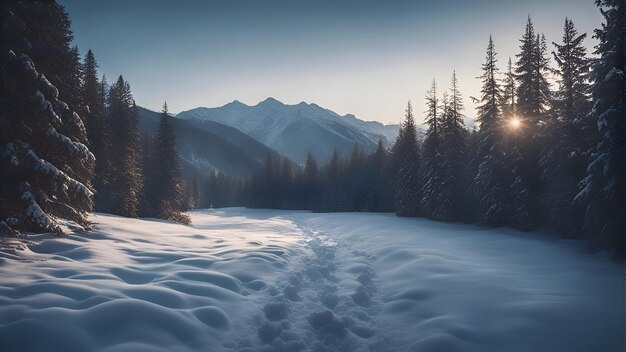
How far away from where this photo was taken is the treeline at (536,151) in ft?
46.3

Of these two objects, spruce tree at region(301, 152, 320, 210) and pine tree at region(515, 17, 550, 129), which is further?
spruce tree at region(301, 152, 320, 210)

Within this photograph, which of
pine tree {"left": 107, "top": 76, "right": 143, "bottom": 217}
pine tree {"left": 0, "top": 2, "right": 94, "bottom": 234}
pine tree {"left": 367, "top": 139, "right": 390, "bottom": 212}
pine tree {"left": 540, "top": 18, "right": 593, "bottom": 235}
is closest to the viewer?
pine tree {"left": 0, "top": 2, "right": 94, "bottom": 234}

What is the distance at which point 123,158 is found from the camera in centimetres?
2956

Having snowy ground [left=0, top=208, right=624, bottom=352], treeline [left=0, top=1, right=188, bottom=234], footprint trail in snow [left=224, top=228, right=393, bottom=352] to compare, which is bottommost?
footprint trail in snow [left=224, top=228, right=393, bottom=352]

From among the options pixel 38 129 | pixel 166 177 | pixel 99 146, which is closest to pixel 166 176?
pixel 166 177

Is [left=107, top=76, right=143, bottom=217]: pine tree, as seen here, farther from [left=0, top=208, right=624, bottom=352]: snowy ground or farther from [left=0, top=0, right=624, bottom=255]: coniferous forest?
[left=0, top=208, right=624, bottom=352]: snowy ground

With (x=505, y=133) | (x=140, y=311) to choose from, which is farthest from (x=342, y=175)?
(x=140, y=311)

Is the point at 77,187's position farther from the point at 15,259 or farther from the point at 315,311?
the point at 315,311

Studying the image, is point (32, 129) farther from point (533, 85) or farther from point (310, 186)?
point (310, 186)

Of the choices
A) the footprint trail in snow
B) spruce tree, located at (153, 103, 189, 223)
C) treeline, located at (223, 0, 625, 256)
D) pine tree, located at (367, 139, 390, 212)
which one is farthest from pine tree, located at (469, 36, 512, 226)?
spruce tree, located at (153, 103, 189, 223)

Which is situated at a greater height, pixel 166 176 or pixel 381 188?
pixel 381 188

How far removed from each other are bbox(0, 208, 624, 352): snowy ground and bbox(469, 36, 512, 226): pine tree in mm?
14524

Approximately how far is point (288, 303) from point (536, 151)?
25483 millimetres

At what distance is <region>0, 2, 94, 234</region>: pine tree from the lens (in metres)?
9.42
